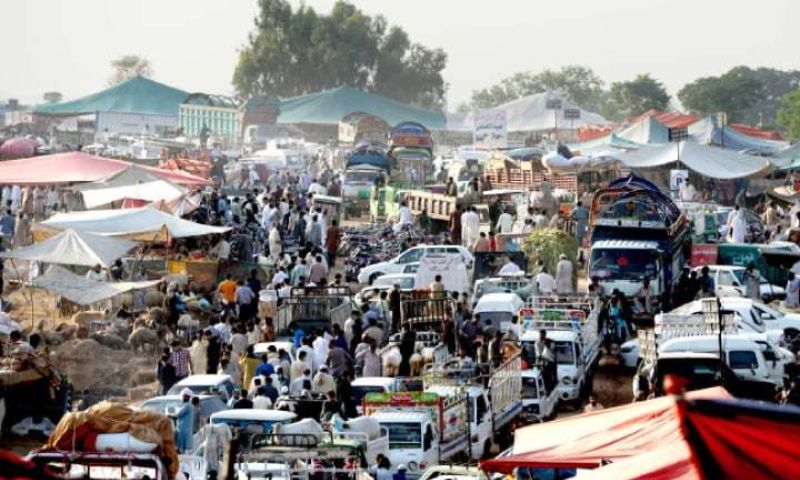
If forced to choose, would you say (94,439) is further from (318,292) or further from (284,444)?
(318,292)

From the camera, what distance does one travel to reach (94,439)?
11.6 meters

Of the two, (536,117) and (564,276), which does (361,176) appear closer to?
(564,276)

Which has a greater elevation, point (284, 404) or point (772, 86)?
point (772, 86)

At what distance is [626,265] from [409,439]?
10468mm

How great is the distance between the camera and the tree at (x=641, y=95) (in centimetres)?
11256

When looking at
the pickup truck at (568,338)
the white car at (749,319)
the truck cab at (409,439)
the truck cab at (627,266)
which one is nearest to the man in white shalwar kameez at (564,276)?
the truck cab at (627,266)

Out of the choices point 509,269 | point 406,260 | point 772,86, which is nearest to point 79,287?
point 406,260

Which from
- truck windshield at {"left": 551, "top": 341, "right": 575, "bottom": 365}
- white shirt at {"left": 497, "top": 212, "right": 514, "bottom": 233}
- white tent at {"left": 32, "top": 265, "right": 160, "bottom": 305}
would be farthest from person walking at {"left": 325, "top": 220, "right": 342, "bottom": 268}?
truck windshield at {"left": 551, "top": 341, "right": 575, "bottom": 365}

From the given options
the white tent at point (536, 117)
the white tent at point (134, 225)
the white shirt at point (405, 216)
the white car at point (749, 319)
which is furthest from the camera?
the white tent at point (536, 117)

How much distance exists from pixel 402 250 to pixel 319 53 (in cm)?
6828

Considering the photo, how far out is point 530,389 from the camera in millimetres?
19641

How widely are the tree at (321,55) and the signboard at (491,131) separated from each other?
113 ft

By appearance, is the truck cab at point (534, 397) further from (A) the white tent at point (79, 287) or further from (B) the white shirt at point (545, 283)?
(A) the white tent at point (79, 287)

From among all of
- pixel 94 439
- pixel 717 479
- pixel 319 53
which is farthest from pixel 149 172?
pixel 319 53
